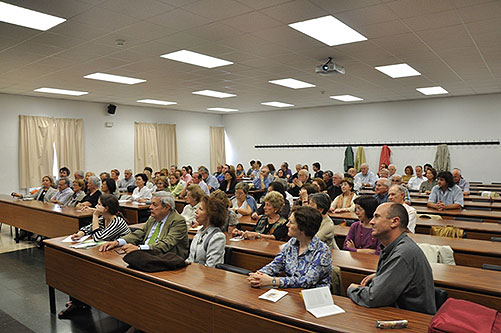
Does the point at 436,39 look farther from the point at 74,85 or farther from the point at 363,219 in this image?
the point at 74,85

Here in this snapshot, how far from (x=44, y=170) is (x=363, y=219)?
987 centimetres

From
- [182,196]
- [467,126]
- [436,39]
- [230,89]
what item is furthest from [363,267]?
[467,126]

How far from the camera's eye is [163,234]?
346 centimetres

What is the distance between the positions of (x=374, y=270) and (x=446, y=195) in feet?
12.3

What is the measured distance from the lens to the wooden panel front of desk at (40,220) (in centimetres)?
554

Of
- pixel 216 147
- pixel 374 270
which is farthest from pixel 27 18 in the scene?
pixel 216 147

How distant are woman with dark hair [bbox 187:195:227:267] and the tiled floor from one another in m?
1.01

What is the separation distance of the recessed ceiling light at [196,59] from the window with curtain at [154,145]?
672 centimetres

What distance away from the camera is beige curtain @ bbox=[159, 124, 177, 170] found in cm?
1334

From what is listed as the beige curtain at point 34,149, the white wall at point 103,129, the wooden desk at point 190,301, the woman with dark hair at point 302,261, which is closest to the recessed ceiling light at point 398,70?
the woman with dark hair at point 302,261

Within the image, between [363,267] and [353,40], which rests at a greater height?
[353,40]

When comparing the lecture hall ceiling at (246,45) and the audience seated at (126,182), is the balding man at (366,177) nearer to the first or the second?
the lecture hall ceiling at (246,45)

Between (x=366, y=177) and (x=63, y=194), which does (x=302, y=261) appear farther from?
(x=366, y=177)

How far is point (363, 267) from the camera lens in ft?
9.09
